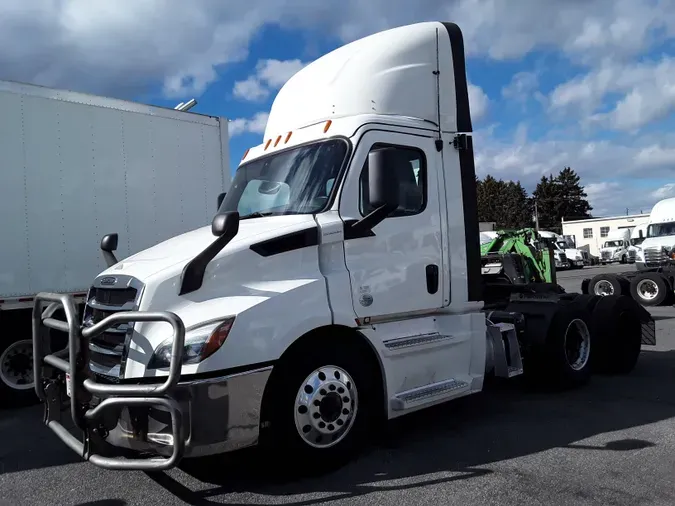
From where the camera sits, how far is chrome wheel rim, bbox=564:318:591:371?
23.0 feet

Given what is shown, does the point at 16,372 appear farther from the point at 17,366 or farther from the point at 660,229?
the point at 660,229

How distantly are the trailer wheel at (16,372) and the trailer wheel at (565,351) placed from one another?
19.4 feet

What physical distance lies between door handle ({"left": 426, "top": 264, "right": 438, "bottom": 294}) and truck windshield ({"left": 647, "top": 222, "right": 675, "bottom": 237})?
18914 millimetres

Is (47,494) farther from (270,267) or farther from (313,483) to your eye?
(270,267)

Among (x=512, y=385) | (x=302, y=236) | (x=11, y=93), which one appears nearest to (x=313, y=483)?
(x=302, y=236)

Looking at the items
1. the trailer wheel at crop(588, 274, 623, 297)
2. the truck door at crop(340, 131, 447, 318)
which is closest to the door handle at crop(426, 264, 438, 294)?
the truck door at crop(340, 131, 447, 318)

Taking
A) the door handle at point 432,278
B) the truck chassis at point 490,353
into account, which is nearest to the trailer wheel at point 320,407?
the truck chassis at point 490,353

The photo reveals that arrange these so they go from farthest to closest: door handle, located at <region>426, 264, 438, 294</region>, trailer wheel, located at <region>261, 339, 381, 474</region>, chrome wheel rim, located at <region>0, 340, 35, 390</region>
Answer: chrome wheel rim, located at <region>0, 340, 35, 390</region> < door handle, located at <region>426, 264, 438, 294</region> < trailer wheel, located at <region>261, 339, 381, 474</region>

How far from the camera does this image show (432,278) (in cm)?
527

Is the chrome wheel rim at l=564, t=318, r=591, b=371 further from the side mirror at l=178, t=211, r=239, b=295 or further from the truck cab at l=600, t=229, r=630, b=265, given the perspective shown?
the truck cab at l=600, t=229, r=630, b=265

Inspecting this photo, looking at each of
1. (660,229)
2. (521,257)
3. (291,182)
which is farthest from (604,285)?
Answer: (291,182)

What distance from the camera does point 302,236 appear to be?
4461 mm

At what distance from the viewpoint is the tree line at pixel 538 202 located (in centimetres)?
7788

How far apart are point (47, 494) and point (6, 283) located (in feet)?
10.9
